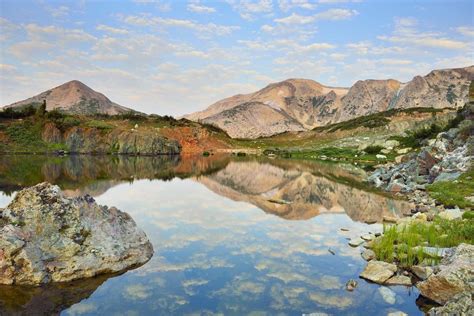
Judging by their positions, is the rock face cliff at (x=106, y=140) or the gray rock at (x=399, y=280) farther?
the rock face cliff at (x=106, y=140)

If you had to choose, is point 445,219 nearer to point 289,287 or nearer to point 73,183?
point 289,287

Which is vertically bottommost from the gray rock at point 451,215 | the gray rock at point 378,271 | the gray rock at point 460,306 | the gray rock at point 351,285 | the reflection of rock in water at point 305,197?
the reflection of rock in water at point 305,197

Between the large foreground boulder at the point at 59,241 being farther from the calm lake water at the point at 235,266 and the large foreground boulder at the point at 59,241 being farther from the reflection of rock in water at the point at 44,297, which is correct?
the calm lake water at the point at 235,266

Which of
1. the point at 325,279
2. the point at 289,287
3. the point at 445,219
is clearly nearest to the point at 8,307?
the point at 289,287

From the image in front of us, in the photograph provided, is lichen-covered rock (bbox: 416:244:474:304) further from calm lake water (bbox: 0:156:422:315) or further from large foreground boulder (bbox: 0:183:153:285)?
large foreground boulder (bbox: 0:183:153:285)

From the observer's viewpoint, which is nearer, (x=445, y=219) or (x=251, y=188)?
(x=445, y=219)

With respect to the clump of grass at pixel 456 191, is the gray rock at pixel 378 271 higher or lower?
lower

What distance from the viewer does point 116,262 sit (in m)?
15.1

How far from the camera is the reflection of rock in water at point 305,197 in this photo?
29047mm

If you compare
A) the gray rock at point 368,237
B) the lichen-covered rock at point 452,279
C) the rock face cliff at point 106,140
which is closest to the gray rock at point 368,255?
the gray rock at point 368,237

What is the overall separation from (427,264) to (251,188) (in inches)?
1128

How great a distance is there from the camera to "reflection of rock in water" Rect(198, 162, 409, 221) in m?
29.0

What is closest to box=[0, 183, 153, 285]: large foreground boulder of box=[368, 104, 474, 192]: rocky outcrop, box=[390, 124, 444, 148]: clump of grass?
box=[368, 104, 474, 192]: rocky outcrop

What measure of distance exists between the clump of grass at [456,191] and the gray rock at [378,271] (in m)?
13.0
